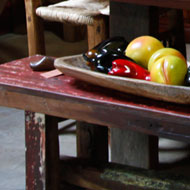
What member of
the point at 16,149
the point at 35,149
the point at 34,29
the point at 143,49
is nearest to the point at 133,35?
the point at 143,49

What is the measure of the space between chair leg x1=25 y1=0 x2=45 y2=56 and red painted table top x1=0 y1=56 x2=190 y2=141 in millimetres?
729

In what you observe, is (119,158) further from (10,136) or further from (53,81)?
(10,136)

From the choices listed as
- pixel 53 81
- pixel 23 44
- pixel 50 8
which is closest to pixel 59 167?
pixel 53 81

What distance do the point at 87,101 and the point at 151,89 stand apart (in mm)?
173

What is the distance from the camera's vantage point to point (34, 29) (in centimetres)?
233

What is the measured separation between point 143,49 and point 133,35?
26 centimetres

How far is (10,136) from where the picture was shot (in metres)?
2.51

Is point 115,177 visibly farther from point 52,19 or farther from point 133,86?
point 52,19

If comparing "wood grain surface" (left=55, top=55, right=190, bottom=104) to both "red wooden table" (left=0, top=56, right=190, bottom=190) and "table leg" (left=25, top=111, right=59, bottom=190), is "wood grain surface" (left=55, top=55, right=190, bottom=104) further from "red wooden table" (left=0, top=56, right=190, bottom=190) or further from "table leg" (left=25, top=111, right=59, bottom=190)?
"table leg" (left=25, top=111, right=59, bottom=190)

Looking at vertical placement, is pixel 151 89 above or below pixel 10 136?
above

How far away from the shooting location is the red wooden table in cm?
123

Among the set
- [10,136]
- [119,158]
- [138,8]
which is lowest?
[10,136]

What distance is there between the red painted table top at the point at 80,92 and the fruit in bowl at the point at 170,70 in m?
0.06

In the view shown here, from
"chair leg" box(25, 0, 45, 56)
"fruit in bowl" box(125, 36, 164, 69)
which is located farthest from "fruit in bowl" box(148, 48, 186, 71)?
"chair leg" box(25, 0, 45, 56)
